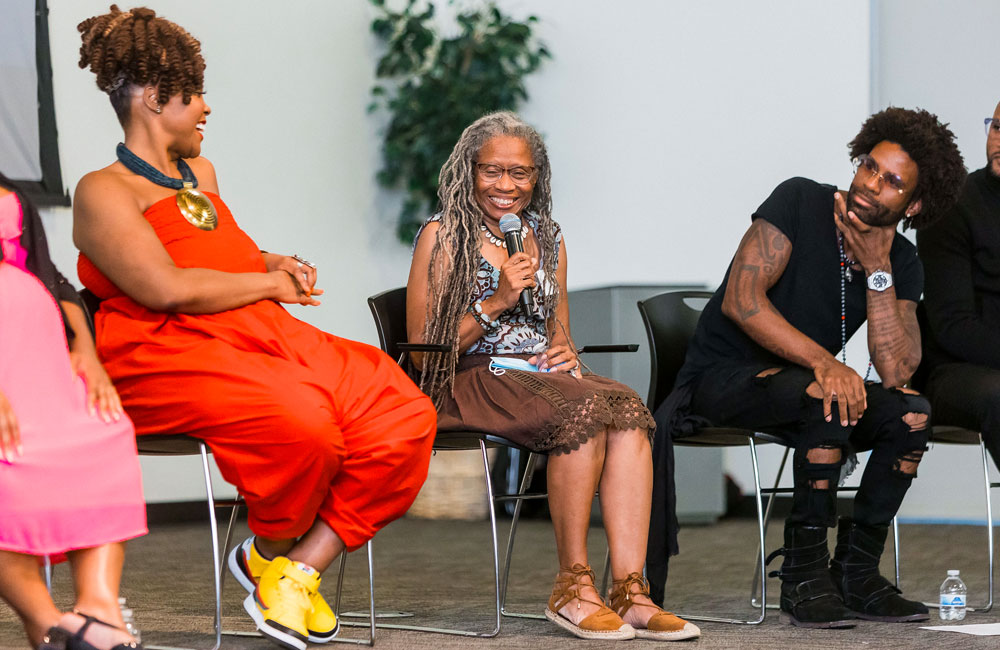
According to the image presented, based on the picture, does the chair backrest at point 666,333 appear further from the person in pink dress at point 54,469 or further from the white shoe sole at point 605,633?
the person in pink dress at point 54,469

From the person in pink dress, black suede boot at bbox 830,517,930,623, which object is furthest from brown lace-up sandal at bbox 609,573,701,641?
the person in pink dress

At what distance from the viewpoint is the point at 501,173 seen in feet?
9.55

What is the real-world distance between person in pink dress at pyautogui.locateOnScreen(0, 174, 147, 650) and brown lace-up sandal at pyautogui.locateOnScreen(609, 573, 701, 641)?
1106mm

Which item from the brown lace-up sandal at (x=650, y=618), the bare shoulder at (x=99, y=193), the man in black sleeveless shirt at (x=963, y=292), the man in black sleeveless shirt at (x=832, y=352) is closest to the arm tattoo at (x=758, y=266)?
the man in black sleeveless shirt at (x=832, y=352)

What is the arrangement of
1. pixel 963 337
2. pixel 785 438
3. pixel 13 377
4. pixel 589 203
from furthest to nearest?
pixel 589 203 → pixel 963 337 → pixel 785 438 → pixel 13 377

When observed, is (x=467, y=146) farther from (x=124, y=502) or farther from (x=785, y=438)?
(x=124, y=502)

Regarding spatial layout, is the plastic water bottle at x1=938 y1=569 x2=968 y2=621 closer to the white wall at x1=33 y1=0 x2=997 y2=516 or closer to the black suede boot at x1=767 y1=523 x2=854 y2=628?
the black suede boot at x1=767 y1=523 x2=854 y2=628

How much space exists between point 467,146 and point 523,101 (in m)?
3.30

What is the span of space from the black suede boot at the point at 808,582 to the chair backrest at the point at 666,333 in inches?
20.8

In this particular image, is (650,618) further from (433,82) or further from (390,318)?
(433,82)

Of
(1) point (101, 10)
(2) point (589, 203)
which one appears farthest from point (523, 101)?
(1) point (101, 10)

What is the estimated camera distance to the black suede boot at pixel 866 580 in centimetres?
278

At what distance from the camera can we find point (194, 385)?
225 cm

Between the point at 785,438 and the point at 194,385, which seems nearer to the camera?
the point at 194,385
